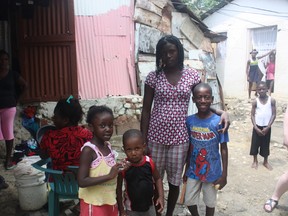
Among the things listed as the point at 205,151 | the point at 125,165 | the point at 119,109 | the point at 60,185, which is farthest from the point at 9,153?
the point at 205,151

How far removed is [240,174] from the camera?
470cm

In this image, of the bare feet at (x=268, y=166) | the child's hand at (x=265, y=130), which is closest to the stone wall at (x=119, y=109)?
the child's hand at (x=265, y=130)

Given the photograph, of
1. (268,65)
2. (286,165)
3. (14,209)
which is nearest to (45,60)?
(14,209)

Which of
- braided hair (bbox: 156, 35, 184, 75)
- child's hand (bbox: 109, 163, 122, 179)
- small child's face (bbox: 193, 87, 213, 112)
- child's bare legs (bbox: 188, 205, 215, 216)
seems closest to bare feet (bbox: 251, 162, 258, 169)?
child's bare legs (bbox: 188, 205, 215, 216)

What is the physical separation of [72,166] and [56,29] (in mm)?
3548

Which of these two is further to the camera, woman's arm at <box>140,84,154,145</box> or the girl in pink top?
woman's arm at <box>140,84,154,145</box>

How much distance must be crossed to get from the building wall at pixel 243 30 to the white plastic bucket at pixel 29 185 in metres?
9.72

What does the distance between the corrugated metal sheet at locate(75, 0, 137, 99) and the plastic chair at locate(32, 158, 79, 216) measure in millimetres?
3280

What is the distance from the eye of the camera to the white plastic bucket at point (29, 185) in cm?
300

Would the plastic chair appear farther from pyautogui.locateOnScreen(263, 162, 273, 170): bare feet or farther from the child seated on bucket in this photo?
pyautogui.locateOnScreen(263, 162, 273, 170): bare feet

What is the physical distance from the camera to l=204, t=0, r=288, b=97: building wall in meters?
10.9

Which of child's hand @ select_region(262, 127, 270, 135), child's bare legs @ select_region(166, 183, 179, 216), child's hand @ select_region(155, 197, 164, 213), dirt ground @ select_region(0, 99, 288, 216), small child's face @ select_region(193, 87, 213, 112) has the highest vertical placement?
small child's face @ select_region(193, 87, 213, 112)

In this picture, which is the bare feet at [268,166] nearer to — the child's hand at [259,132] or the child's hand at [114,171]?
the child's hand at [259,132]

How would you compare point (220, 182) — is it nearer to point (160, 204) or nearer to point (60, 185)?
point (160, 204)
